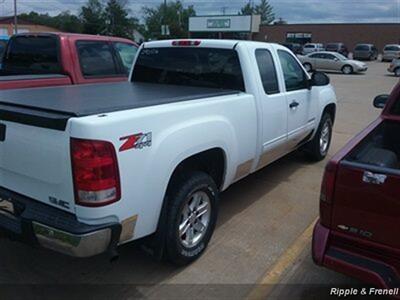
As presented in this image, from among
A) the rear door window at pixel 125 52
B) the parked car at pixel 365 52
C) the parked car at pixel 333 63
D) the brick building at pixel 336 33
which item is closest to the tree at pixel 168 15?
the brick building at pixel 336 33

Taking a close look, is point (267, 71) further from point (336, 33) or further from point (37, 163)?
point (336, 33)

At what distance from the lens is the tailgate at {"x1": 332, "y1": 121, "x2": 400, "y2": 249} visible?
259cm

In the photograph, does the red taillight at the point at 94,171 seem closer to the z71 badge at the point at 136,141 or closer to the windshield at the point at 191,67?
the z71 badge at the point at 136,141

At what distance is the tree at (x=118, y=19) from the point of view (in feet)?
271

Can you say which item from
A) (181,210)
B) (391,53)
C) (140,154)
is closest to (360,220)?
(181,210)

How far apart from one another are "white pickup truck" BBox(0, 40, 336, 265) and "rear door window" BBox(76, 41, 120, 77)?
2.38m

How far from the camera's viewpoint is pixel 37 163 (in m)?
2.85

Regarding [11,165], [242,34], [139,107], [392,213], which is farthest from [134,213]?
[242,34]

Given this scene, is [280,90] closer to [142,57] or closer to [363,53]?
[142,57]

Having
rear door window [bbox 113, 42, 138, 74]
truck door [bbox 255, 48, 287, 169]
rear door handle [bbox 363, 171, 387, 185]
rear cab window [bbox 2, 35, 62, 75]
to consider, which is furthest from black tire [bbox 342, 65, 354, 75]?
rear door handle [bbox 363, 171, 387, 185]

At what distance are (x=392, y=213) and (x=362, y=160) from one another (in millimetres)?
567

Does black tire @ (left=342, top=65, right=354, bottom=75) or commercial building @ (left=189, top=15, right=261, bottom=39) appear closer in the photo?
black tire @ (left=342, top=65, right=354, bottom=75)

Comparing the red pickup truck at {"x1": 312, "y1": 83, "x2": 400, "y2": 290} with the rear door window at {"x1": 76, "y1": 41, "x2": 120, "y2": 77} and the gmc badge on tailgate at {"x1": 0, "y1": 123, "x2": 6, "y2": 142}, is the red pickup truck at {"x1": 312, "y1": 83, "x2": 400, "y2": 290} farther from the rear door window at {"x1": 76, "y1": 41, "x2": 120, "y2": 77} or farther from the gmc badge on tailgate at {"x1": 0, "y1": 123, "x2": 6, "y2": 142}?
the rear door window at {"x1": 76, "y1": 41, "x2": 120, "y2": 77}

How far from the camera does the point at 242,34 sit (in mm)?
65625
